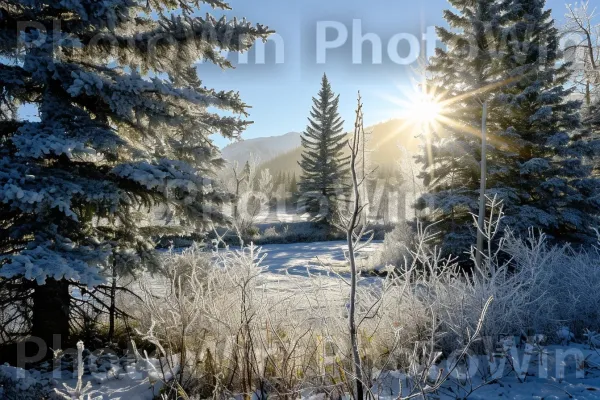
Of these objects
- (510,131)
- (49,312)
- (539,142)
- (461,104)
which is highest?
(461,104)

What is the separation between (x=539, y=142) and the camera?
38.0ft

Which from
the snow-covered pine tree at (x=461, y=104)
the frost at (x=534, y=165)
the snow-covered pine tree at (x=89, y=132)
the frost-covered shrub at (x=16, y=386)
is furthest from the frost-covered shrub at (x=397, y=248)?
the frost-covered shrub at (x=16, y=386)

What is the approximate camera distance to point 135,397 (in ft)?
11.4

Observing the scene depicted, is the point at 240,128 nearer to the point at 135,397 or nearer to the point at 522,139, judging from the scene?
the point at 135,397

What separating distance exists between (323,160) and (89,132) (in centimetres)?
2574

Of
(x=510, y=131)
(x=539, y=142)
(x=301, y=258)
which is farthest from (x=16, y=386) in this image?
(x=301, y=258)

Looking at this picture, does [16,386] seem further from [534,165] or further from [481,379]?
[534,165]

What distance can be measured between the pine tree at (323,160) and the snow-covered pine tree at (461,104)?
1603 cm

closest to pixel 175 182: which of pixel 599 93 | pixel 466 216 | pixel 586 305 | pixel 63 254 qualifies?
pixel 63 254

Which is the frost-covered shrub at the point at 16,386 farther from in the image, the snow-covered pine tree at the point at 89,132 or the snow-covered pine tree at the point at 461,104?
the snow-covered pine tree at the point at 461,104

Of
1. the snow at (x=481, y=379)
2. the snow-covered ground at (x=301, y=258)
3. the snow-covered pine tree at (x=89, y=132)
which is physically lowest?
the snow-covered ground at (x=301, y=258)

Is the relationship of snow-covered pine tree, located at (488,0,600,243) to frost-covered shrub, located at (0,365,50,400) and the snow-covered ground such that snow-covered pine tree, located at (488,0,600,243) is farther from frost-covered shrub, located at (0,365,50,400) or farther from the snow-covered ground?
frost-covered shrub, located at (0,365,50,400)

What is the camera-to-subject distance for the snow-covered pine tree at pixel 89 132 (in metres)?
3.84

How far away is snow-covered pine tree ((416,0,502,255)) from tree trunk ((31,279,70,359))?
9.74 m
